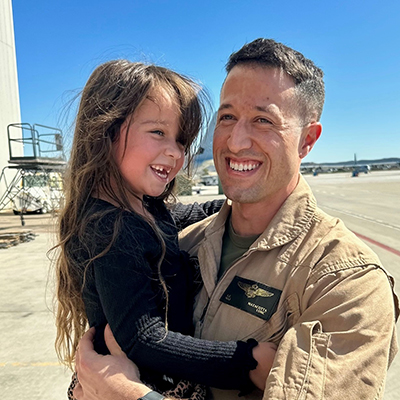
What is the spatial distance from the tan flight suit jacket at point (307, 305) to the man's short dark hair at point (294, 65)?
468 millimetres

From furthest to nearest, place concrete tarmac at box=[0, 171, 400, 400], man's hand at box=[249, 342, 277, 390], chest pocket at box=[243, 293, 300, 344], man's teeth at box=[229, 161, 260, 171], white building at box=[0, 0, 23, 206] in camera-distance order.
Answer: white building at box=[0, 0, 23, 206], concrete tarmac at box=[0, 171, 400, 400], man's teeth at box=[229, 161, 260, 171], chest pocket at box=[243, 293, 300, 344], man's hand at box=[249, 342, 277, 390]

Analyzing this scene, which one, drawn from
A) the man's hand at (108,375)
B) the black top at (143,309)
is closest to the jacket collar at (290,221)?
the black top at (143,309)

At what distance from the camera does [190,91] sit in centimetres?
183

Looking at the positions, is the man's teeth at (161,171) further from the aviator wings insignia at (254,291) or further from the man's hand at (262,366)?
the man's hand at (262,366)

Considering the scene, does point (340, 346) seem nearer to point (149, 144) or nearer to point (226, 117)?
point (149, 144)

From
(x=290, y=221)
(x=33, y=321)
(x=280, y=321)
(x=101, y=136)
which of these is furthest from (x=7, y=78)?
(x=280, y=321)

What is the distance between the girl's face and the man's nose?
29 cm

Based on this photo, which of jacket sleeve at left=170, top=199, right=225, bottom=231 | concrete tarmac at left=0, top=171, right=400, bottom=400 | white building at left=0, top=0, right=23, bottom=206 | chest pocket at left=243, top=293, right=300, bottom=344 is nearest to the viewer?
chest pocket at left=243, top=293, right=300, bottom=344

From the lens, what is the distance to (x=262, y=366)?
4.06 ft

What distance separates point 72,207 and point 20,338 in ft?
10.3

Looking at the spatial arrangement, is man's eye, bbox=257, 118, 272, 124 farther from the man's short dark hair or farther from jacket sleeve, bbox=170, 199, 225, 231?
jacket sleeve, bbox=170, 199, 225, 231

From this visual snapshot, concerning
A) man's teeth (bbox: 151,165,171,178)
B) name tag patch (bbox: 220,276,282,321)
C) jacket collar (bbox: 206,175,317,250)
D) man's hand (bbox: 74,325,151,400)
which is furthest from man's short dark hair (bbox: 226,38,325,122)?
man's hand (bbox: 74,325,151,400)

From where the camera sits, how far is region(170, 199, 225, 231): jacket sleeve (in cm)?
236

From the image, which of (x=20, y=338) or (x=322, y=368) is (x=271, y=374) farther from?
(x=20, y=338)
